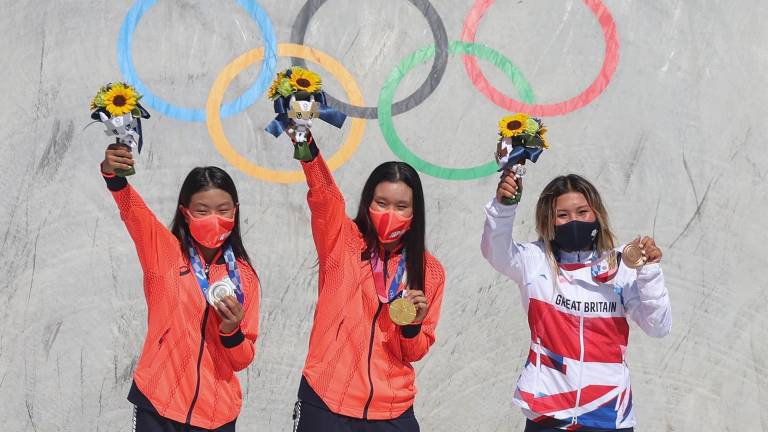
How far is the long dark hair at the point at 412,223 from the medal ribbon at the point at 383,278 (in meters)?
0.02

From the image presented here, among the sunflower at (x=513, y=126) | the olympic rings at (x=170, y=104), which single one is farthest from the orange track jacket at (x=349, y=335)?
the olympic rings at (x=170, y=104)

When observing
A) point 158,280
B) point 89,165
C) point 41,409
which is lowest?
point 41,409

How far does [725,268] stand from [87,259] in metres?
3.38

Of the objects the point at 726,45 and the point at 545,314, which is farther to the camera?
the point at 726,45

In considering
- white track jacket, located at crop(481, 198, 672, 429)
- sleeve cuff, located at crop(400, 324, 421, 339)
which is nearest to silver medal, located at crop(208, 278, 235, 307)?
sleeve cuff, located at crop(400, 324, 421, 339)

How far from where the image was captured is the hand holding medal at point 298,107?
3195 mm

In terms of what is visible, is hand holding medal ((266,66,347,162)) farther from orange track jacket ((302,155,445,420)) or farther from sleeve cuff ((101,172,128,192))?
sleeve cuff ((101,172,128,192))

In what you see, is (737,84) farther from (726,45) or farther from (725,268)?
(725,268)

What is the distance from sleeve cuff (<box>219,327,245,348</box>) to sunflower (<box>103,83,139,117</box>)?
87cm

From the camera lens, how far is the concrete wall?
464 centimetres

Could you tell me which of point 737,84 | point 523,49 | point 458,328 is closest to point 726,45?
point 737,84

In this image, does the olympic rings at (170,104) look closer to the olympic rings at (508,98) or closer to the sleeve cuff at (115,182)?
the olympic rings at (508,98)

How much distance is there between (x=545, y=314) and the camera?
3354mm

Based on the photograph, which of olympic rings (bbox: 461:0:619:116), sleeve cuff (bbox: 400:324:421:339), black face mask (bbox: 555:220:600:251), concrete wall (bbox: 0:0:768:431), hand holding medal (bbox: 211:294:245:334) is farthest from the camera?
olympic rings (bbox: 461:0:619:116)
